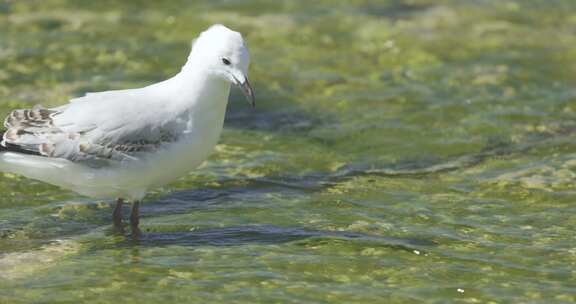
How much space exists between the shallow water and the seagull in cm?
42

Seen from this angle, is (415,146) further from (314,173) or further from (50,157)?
(50,157)

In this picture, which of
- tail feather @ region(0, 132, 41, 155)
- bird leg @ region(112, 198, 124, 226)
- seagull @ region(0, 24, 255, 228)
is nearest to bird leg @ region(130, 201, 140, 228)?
seagull @ region(0, 24, 255, 228)

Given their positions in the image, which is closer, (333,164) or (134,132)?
(134,132)

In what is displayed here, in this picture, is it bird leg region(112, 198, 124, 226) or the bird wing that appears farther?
bird leg region(112, 198, 124, 226)

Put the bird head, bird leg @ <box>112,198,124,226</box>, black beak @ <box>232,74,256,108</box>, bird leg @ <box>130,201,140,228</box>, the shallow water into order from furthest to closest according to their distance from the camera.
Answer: bird leg @ <box>112,198,124,226</box>, bird leg @ <box>130,201,140,228</box>, the bird head, black beak @ <box>232,74,256,108</box>, the shallow water

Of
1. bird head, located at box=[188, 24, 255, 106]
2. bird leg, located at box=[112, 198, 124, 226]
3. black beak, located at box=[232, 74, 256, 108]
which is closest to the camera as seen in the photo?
black beak, located at box=[232, 74, 256, 108]

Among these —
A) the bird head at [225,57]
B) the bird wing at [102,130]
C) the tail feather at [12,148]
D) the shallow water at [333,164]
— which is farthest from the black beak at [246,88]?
the tail feather at [12,148]

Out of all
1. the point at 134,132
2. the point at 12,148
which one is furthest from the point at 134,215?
the point at 12,148

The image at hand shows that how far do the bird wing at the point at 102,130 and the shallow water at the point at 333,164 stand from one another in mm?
588

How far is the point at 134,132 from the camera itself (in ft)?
21.3

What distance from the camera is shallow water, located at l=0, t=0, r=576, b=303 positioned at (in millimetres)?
6059

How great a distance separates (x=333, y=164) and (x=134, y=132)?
248cm

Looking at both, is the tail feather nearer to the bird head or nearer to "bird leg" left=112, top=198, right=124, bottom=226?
"bird leg" left=112, top=198, right=124, bottom=226

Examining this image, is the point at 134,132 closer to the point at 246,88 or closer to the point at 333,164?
the point at 246,88
